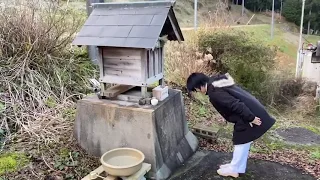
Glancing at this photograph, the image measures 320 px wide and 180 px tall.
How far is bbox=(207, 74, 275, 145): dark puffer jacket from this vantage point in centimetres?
335

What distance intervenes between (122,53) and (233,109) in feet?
4.94

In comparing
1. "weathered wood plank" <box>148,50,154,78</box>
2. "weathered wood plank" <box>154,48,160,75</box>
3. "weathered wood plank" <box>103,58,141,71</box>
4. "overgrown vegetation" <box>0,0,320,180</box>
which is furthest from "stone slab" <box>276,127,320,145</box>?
"weathered wood plank" <box>103,58,141,71</box>

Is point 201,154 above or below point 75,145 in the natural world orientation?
below

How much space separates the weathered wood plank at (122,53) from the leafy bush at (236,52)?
16.3 feet

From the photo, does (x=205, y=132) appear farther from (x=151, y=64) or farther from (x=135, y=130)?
(x=151, y=64)

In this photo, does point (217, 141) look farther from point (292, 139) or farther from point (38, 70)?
point (38, 70)

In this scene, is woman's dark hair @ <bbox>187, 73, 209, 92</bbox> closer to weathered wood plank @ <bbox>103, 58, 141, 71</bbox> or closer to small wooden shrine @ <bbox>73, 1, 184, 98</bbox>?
small wooden shrine @ <bbox>73, 1, 184, 98</bbox>

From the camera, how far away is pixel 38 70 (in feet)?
16.0

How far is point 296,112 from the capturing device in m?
9.13

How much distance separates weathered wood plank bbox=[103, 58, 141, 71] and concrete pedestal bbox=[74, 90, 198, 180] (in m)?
0.47

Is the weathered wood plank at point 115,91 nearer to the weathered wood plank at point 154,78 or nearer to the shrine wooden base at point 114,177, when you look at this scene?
the weathered wood plank at point 154,78

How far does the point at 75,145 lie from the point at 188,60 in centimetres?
418

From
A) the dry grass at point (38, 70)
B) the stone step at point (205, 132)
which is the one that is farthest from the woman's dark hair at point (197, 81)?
the dry grass at point (38, 70)

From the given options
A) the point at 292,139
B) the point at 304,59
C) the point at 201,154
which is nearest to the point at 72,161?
the point at 201,154
